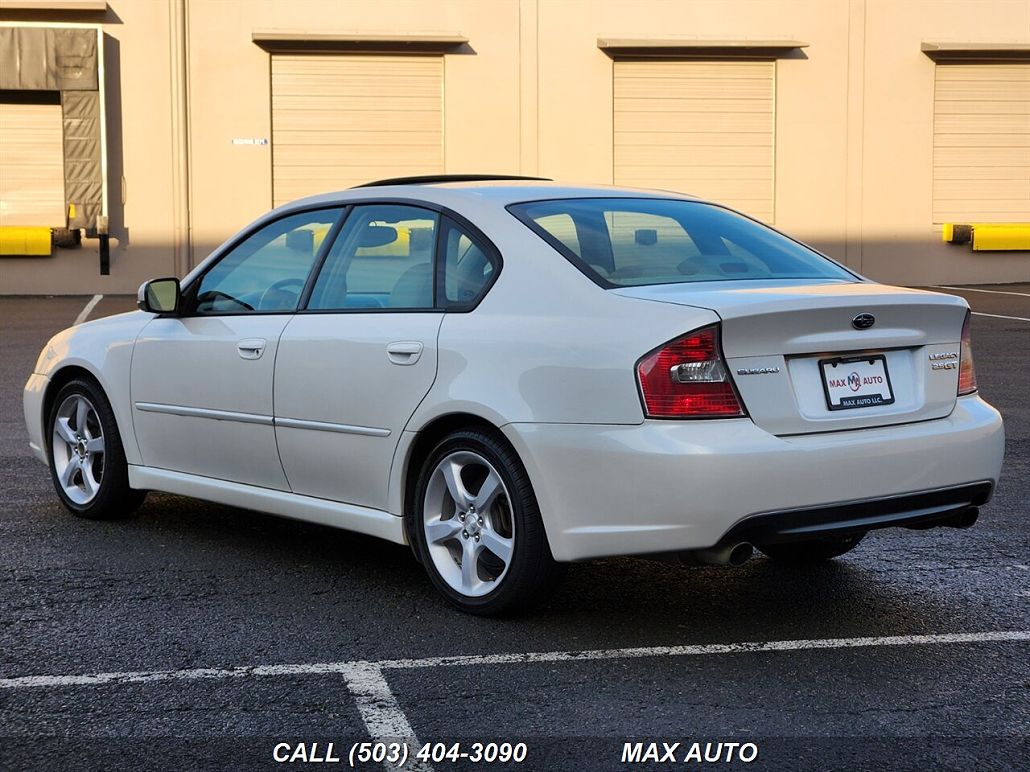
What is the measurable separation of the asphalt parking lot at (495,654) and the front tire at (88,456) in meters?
0.15

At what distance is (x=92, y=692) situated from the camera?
4.09 metres

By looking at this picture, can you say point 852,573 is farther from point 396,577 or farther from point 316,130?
point 316,130

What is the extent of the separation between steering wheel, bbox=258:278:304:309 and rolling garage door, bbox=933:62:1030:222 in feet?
69.7

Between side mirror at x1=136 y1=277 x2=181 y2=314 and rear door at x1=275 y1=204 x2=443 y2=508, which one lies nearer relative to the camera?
rear door at x1=275 y1=204 x2=443 y2=508

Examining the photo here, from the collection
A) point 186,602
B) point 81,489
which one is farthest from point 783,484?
point 81,489

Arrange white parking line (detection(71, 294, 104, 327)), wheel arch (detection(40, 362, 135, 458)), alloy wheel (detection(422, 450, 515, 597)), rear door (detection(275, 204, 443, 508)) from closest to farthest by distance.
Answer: alloy wheel (detection(422, 450, 515, 597)) < rear door (detection(275, 204, 443, 508)) < wheel arch (detection(40, 362, 135, 458)) < white parking line (detection(71, 294, 104, 327))

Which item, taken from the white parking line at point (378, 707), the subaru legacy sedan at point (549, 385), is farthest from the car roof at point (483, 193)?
the white parking line at point (378, 707)

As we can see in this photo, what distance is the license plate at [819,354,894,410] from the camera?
4465 millimetres

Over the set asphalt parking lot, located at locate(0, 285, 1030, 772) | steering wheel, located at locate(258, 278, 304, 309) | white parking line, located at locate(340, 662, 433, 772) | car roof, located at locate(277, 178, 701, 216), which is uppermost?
car roof, located at locate(277, 178, 701, 216)

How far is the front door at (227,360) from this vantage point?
18.5 ft

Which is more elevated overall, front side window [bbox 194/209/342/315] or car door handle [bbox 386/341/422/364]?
front side window [bbox 194/209/342/315]

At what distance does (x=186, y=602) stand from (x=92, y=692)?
1.05 meters

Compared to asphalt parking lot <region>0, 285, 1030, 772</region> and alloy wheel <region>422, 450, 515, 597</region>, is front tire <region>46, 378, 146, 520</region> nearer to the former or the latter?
asphalt parking lot <region>0, 285, 1030, 772</region>

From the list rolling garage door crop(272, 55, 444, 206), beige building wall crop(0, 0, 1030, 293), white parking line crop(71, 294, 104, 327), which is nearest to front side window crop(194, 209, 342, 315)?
white parking line crop(71, 294, 104, 327)
